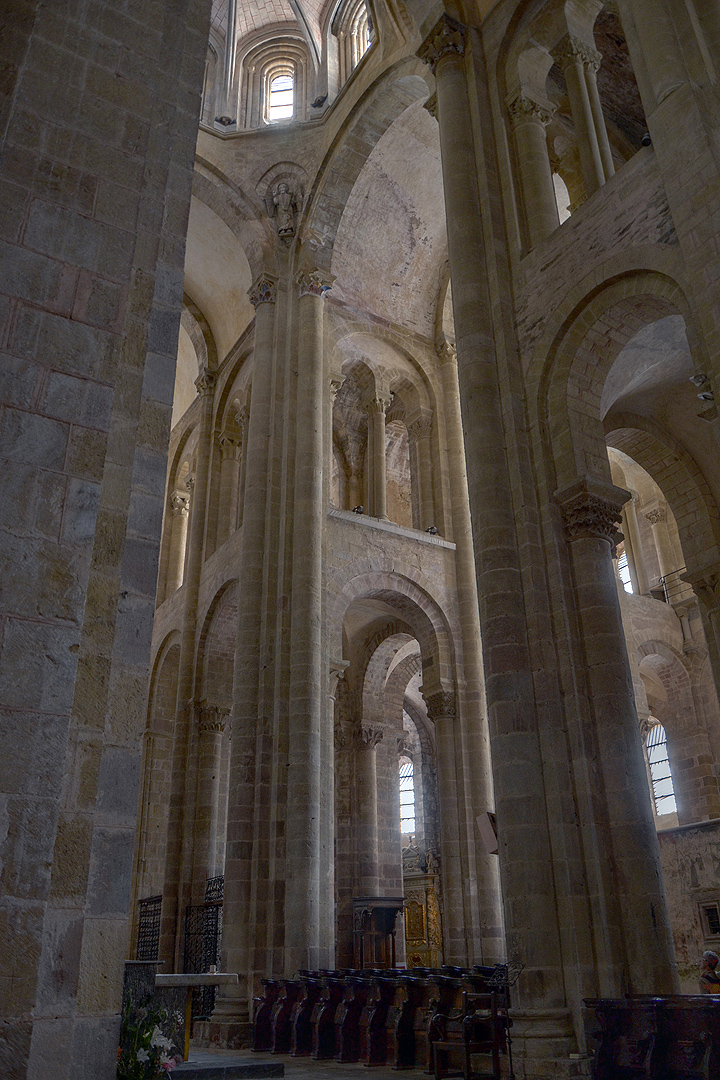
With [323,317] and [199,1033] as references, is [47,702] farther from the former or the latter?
[323,317]

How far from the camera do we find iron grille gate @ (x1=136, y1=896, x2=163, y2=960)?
641 inches

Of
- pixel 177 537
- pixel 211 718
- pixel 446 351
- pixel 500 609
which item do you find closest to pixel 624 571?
pixel 446 351

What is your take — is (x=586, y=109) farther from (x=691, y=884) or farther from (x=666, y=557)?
(x=666, y=557)

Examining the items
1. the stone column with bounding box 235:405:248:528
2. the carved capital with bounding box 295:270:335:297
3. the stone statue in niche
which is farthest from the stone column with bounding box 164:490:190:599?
the stone statue in niche

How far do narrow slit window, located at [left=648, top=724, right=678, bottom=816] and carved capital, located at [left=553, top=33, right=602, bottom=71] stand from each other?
14.2 m

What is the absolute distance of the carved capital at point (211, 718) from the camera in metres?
17.0

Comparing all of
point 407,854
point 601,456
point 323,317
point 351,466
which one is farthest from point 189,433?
point 601,456

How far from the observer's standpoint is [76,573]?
149 inches

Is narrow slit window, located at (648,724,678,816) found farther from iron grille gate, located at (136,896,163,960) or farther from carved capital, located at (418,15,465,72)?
carved capital, located at (418,15,465,72)

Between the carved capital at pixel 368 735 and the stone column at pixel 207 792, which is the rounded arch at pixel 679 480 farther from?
the stone column at pixel 207 792

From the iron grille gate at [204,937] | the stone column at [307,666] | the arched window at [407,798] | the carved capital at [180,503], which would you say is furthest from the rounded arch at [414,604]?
the arched window at [407,798]

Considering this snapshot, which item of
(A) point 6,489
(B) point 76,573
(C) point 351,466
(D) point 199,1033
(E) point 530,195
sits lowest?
(D) point 199,1033

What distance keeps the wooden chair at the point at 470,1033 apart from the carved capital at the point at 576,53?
11.9m

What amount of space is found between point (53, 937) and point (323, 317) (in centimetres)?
1506
